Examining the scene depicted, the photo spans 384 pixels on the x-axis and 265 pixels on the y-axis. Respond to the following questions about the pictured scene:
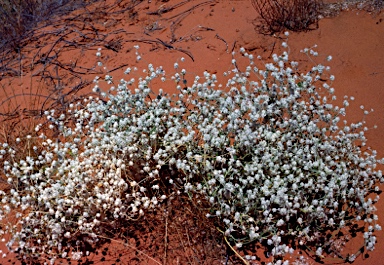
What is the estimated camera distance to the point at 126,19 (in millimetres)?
6168

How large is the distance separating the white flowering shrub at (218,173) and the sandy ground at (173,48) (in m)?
0.50

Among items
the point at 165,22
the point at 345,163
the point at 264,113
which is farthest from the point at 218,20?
the point at 345,163

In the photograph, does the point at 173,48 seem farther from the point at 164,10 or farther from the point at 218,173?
the point at 218,173

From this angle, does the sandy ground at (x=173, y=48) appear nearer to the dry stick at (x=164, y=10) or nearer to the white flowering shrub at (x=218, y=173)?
the dry stick at (x=164, y=10)

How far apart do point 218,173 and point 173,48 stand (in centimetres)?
227

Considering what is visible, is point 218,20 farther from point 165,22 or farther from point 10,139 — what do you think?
point 10,139

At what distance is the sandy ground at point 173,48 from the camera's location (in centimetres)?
474

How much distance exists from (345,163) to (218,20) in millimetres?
2606

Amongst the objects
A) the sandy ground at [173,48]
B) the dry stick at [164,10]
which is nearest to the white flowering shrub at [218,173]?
the sandy ground at [173,48]

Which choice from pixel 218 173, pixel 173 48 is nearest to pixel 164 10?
pixel 173 48

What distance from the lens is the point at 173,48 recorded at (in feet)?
17.7

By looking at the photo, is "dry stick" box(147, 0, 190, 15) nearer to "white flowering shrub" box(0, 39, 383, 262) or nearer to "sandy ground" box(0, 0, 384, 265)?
"sandy ground" box(0, 0, 384, 265)

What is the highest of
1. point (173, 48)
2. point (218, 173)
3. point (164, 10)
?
point (164, 10)

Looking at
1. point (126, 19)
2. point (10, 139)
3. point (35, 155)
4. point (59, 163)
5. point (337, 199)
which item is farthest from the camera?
point (126, 19)
